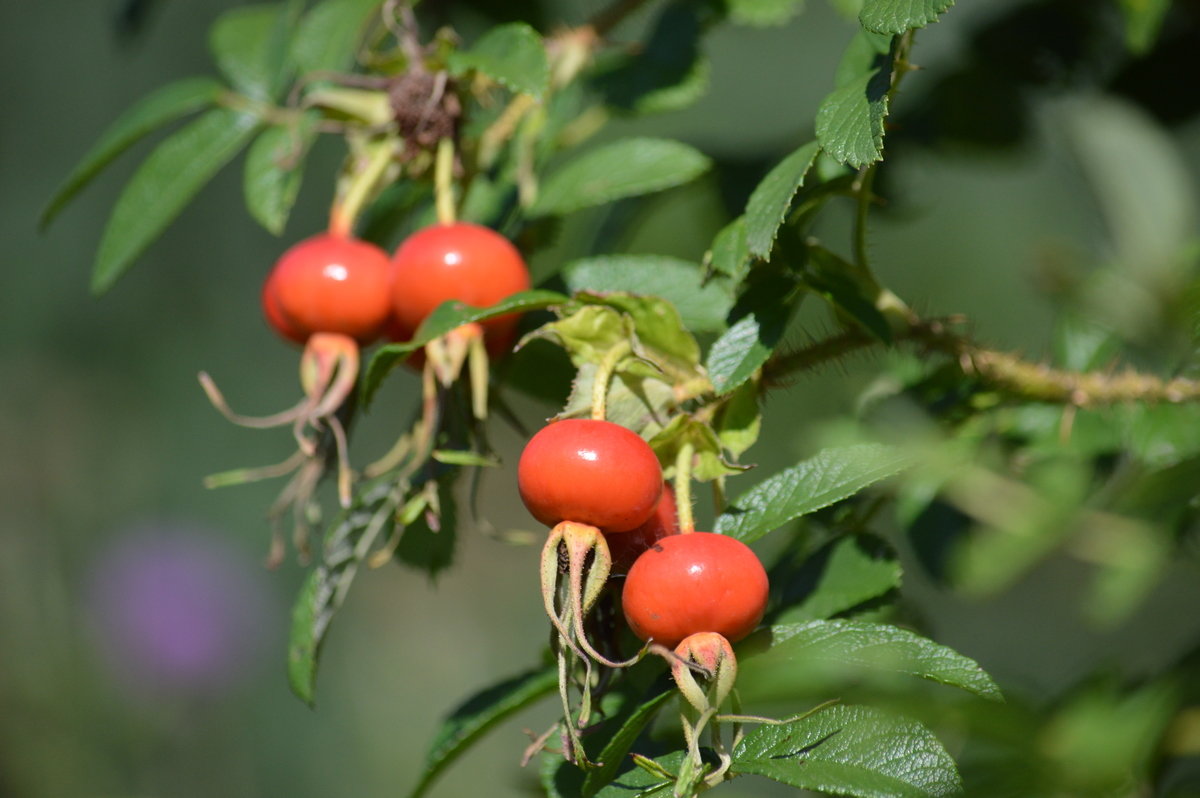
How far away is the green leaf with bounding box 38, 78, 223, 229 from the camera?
3.63ft

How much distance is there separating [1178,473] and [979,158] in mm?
823

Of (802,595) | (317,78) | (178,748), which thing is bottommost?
(178,748)

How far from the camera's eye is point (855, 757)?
61 centimetres

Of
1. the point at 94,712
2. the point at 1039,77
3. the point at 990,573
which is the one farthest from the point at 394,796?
the point at 1039,77

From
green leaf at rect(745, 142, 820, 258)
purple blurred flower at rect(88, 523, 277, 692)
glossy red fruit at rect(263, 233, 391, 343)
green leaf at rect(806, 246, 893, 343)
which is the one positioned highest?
green leaf at rect(745, 142, 820, 258)

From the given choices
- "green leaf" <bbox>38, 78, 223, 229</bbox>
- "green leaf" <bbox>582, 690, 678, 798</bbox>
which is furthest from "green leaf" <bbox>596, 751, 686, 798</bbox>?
"green leaf" <bbox>38, 78, 223, 229</bbox>

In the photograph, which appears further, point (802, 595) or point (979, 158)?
point (979, 158)

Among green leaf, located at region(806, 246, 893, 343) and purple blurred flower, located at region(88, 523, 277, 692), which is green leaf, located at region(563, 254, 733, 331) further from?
purple blurred flower, located at region(88, 523, 277, 692)

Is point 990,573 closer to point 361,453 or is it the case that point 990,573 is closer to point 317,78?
point 317,78

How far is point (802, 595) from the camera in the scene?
841 mm

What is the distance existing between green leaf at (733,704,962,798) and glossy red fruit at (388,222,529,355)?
409 millimetres

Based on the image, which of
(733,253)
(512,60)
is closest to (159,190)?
(512,60)

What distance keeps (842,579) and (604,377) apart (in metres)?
0.25

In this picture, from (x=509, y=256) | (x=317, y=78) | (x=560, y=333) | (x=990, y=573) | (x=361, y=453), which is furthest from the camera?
(x=361, y=453)
